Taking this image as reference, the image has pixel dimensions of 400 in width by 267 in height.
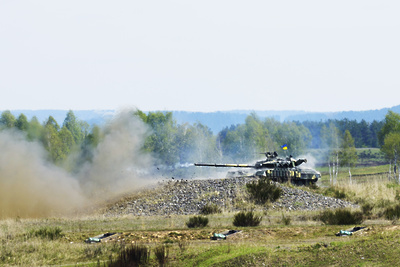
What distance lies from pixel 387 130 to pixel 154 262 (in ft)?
238

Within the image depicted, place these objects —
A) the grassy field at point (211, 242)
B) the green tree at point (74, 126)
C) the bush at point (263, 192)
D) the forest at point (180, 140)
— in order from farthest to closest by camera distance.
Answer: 1. the green tree at point (74, 126)
2. the forest at point (180, 140)
3. the bush at point (263, 192)
4. the grassy field at point (211, 242)

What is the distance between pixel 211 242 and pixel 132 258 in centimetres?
519

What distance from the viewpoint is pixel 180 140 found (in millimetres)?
89688

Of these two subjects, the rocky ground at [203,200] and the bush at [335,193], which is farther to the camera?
the bush at [335,193]

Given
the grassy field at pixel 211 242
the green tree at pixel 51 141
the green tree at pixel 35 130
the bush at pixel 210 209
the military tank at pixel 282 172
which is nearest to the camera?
the grassy field at pixel 211 242

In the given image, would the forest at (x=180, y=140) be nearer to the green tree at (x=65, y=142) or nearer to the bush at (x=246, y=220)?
the green tree at (x=65, y=142)

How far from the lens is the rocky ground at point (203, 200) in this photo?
39719 mm

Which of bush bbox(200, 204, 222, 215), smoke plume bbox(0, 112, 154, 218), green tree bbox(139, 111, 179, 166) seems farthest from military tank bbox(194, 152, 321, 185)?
green tree bbox(139, 111, 179, 166)

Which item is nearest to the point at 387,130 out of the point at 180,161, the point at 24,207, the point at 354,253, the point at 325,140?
the point at 325,140

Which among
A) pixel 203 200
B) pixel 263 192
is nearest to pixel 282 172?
pixel 263 192

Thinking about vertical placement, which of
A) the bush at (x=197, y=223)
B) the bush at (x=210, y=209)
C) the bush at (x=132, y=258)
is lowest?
the bush at (x=210, y=209)

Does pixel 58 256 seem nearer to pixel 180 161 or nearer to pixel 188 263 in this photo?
pixel 188 263

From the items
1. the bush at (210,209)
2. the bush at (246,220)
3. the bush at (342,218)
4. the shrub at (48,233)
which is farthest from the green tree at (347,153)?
the shrub at (48,233)

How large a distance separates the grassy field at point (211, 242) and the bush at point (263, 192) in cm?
504
